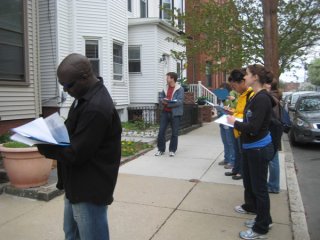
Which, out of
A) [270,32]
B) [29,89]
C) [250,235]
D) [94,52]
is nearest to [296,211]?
[250,235]

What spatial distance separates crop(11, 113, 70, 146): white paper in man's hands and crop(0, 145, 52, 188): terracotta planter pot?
3.06 metres

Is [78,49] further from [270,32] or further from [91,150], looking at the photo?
[91,150]

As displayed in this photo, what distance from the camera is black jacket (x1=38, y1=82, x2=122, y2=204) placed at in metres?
2.36

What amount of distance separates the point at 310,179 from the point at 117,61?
9.14 metres

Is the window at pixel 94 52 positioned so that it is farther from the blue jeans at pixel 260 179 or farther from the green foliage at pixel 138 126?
the blue jeans at pixel 260 179

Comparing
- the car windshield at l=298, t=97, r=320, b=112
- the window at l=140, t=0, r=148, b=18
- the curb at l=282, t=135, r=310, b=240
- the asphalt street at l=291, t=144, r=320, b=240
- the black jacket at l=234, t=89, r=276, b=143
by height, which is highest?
the window at l=140, t=0, r=148, b=18

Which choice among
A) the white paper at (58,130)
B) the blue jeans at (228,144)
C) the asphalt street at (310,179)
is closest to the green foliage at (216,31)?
the asphalt street at (310,179)

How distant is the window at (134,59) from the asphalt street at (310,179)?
25.1ft

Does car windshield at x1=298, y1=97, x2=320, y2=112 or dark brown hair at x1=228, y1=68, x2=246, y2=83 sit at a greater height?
dark brown hair at x1=228, y1=68, x2=246, y2=83

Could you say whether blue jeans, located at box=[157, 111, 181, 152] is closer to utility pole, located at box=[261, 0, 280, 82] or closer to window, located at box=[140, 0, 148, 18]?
utility pole, located at box=[261, 0, 280, 82]

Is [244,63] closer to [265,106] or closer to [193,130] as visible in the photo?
[193,130]

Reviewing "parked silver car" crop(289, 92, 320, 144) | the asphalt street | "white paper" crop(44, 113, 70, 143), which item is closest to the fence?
"parked silver car" crop(289, 92, 320, 144)

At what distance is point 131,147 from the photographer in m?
8.75

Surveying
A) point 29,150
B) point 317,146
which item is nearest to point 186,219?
point 29,150
